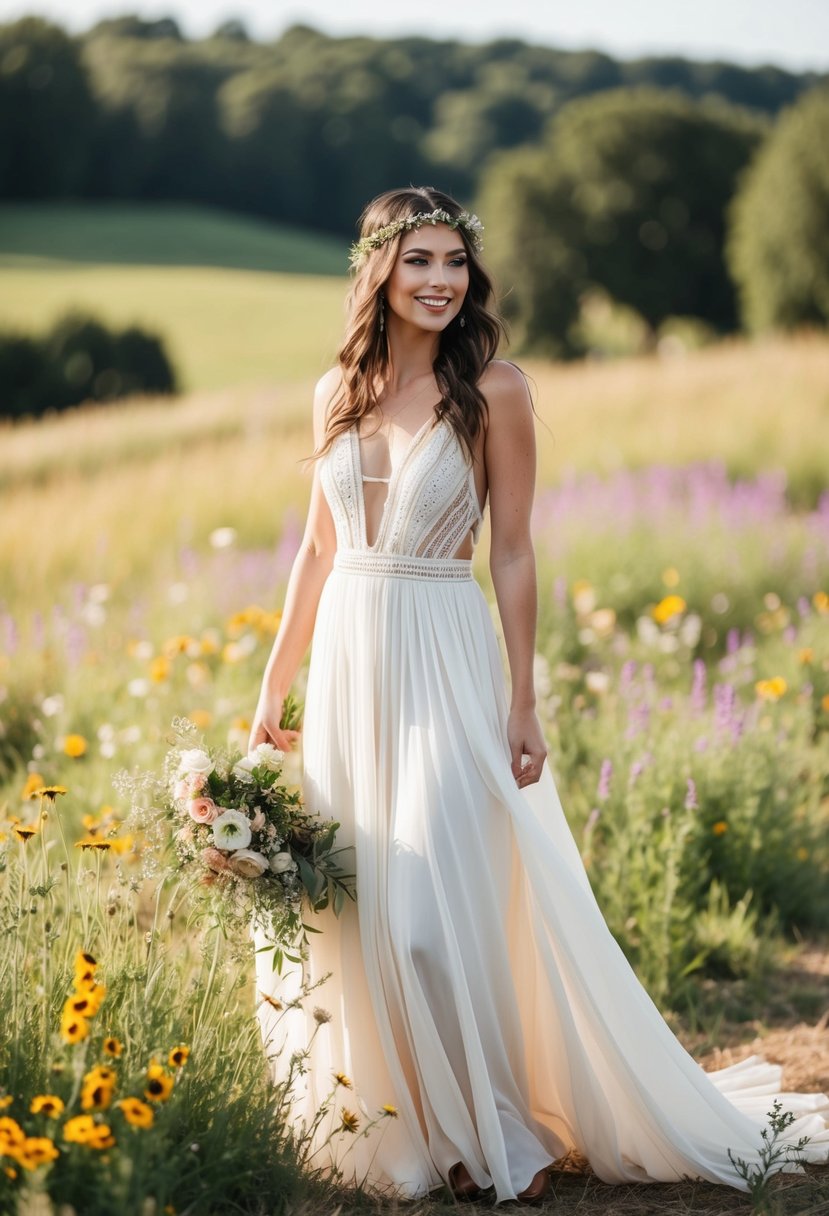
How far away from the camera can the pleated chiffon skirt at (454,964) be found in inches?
114

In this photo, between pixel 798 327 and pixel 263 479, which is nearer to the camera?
pixel 263 479

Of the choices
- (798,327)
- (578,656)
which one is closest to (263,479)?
(578,656)

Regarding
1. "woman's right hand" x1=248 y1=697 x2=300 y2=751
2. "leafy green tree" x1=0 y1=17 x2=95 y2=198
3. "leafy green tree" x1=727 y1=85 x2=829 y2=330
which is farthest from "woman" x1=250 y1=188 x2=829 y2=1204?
"leafy green tree" x1=0 y1=17 x2=95 y2=198

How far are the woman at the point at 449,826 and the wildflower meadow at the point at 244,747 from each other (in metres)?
0.14

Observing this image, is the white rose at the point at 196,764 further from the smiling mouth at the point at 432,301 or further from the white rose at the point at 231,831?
the smiling mouth at the point at 432,301

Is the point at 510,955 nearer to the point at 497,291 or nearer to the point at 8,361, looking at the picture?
the point at 497,291

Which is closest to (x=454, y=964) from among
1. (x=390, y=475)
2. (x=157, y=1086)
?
(x=157, y=1086)

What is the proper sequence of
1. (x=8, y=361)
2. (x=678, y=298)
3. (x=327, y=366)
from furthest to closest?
(x=678, y=298), (x=8, y=361), (x=327, y=366)

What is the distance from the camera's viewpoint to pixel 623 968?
2.99m

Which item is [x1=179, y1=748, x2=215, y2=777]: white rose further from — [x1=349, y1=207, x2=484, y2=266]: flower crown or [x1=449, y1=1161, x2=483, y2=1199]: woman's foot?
[x1=349, y1=207, x2=484, y2=266]: flower crown

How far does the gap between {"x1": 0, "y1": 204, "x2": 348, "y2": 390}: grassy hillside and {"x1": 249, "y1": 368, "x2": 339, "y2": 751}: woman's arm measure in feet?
87.0

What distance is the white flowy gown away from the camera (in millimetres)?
2898

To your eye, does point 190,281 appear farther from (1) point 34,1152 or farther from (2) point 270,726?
(1) point 34,1152

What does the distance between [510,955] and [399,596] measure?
92 centimetres
